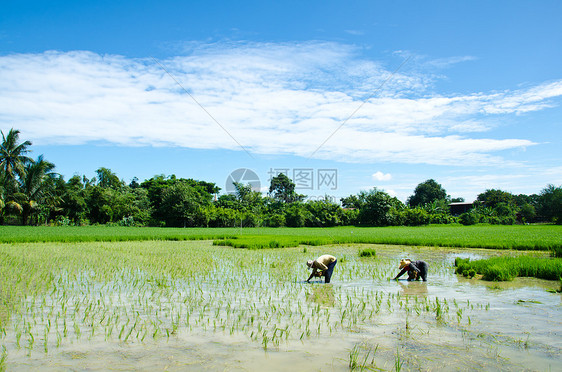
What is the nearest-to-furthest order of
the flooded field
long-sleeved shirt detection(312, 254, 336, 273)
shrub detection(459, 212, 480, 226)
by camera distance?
the flooded field
long-sleeved shirt detection(312, 254, 336, 273)
shrub detection(459, 212, 480, 226)

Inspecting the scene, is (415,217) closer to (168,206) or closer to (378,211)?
(378,211)

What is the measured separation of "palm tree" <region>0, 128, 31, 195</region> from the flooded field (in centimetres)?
3387

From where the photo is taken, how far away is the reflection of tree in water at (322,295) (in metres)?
6.08

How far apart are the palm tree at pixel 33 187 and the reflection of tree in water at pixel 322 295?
36794 mm

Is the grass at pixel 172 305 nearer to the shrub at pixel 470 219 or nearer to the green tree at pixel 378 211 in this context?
the green tree at pixel 378 211

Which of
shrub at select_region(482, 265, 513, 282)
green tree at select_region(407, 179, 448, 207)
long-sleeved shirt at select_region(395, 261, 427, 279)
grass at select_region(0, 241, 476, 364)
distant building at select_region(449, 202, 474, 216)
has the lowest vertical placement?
grass at select_region(0, 241, 476, 364)

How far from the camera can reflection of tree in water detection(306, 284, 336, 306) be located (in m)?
6.08

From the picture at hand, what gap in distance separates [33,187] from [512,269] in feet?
130

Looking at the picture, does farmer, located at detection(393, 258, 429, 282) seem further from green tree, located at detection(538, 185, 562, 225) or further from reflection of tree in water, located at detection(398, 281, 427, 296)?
green tree, located at detection(538, 185, 562, 225)

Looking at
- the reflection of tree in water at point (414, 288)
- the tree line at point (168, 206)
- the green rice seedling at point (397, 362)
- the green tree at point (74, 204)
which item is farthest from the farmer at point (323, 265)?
the green tree at point (74, 204)

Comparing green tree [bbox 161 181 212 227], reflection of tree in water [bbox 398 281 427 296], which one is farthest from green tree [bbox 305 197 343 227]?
reflection of tree in water [bbox 398 281 427 296]

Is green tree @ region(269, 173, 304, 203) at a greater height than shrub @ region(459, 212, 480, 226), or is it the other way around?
green tree @ region(269, 173, 304, 203)

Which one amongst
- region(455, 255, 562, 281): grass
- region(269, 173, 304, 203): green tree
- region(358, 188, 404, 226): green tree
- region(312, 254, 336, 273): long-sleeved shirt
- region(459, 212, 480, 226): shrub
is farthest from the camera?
region(269, 173, 304, 203): green tree

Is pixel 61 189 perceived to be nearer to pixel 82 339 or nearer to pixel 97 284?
pixel 97 284
